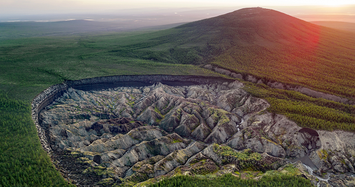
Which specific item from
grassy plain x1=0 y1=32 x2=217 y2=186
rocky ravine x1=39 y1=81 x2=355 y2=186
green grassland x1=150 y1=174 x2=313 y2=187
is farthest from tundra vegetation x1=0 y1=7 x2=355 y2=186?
rocky ravine x1=39 y1=81 x2=355 y2=186

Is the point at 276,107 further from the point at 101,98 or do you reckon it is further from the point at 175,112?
the point at 101,98

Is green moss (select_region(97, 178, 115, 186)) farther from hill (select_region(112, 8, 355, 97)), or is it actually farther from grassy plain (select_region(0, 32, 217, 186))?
hill (select_region(112, 8, 355, 97))

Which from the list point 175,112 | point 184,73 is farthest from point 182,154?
point 184,73

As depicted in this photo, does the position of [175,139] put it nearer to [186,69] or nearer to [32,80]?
[186,69]

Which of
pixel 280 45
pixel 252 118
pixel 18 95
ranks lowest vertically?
pixel 252 118

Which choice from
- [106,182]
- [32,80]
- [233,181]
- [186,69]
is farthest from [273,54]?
[32,80]
